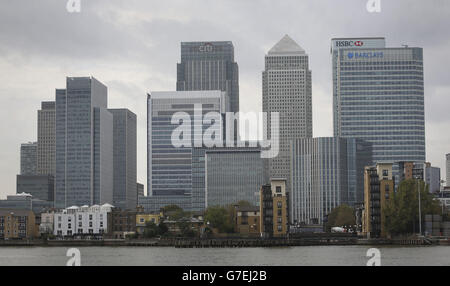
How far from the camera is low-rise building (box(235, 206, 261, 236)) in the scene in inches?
6220

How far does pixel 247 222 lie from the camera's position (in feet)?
522

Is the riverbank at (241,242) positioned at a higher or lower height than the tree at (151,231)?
lower

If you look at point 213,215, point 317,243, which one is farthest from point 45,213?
point 317,243

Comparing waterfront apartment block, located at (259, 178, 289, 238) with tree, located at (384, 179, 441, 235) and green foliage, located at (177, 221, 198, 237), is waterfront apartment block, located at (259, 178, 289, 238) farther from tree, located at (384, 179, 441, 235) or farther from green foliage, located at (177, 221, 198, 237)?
tree, located at (384, 179, 441, 235)

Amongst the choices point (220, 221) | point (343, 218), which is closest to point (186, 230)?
point (220, 221)

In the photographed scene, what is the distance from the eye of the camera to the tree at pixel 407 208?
12644cm

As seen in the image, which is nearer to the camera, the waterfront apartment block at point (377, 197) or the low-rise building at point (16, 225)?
the waterfront apartment block at point (377, 197)

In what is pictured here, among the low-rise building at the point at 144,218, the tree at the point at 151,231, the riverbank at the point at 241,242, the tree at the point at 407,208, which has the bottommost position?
the riverbank at the point at 241,242

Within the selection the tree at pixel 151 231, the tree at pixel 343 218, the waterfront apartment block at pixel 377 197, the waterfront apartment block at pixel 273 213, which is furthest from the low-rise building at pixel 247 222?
the tree at pixel 343 218

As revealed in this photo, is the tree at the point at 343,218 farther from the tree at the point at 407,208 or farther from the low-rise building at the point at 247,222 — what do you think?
the tree at the point at 407,208

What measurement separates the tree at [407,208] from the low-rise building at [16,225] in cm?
7486

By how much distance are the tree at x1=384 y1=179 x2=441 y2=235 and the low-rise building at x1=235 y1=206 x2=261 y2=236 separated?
33.9m

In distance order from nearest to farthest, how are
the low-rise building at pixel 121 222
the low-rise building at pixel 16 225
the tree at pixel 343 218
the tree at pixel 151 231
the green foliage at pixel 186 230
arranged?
the tree at pixel 151 231 < the green foliage at pixel 186 230 < the low-rise building at pixel 16 225 < the low-rise building at pixel 121 222 < the tree at pixel 343 218
